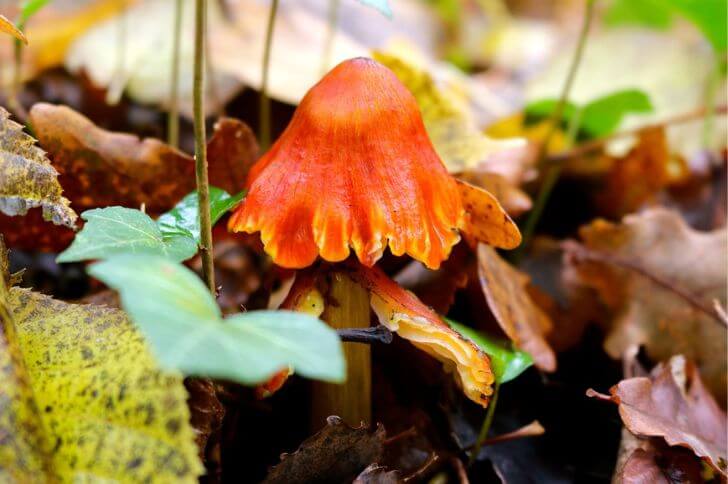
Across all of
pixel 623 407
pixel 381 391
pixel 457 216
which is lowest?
pixel 381 391

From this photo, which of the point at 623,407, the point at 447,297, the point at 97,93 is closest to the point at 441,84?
the point at 447,297

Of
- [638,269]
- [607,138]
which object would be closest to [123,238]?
[638,269]

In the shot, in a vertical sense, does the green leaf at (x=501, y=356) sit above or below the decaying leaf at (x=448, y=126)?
below

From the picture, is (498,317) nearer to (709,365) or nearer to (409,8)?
(709,365)

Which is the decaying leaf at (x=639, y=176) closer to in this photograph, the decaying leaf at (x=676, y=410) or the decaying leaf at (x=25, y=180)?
the decaying leaf at (x=676, y=410)

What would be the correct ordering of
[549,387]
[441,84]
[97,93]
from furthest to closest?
[97,93] < [441,84] < [549,387]

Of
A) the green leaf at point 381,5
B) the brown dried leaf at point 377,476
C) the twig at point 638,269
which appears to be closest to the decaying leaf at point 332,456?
the brown dried leaf at point 377,476
